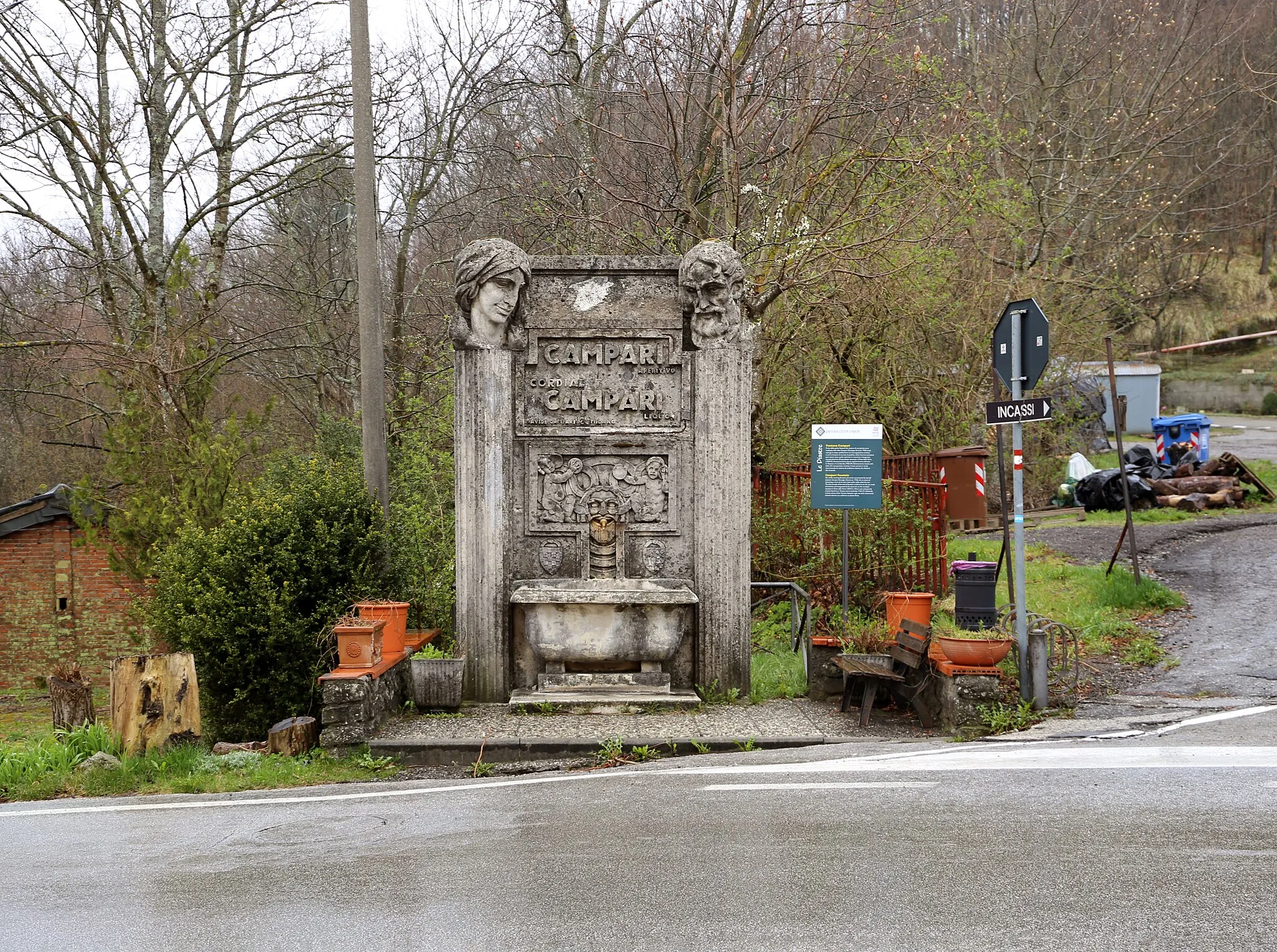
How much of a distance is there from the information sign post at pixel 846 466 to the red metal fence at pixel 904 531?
116 inches

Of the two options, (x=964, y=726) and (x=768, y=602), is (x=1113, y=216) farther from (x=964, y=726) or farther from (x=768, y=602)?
(x=964, y=726)

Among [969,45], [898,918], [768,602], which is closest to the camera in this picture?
[898,918]

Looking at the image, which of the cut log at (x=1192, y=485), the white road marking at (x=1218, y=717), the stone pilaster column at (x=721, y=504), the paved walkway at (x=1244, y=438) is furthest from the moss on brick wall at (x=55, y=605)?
the paved walkway at (x=1244, y=438)

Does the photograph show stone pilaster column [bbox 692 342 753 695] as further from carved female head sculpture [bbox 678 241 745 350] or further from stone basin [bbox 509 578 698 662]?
stone basin [bbox 509 578 698 662]

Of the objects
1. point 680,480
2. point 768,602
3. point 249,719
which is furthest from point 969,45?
point 249,719

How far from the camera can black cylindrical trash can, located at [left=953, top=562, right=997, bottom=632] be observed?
32.8 ft

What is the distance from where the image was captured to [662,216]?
16.0m

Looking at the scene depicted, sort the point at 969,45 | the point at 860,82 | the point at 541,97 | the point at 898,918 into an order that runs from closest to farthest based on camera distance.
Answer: the point at 898,918 < the point at 860,82 < the point at 541,97 < the point at 969,45

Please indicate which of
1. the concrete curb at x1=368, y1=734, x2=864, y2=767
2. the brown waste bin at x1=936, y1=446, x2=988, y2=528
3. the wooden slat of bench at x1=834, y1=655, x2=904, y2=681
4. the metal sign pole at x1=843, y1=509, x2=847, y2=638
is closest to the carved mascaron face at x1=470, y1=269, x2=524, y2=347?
the concrete curb at x1=368, y1=734, x2=864, y2=767

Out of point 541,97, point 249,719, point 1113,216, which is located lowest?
point 249,719

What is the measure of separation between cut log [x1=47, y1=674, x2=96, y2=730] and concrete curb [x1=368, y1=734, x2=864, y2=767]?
3371 mm

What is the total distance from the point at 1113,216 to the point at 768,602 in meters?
16.3

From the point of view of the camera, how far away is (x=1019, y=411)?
8.98 m

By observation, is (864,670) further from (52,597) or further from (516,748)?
(52,597)
